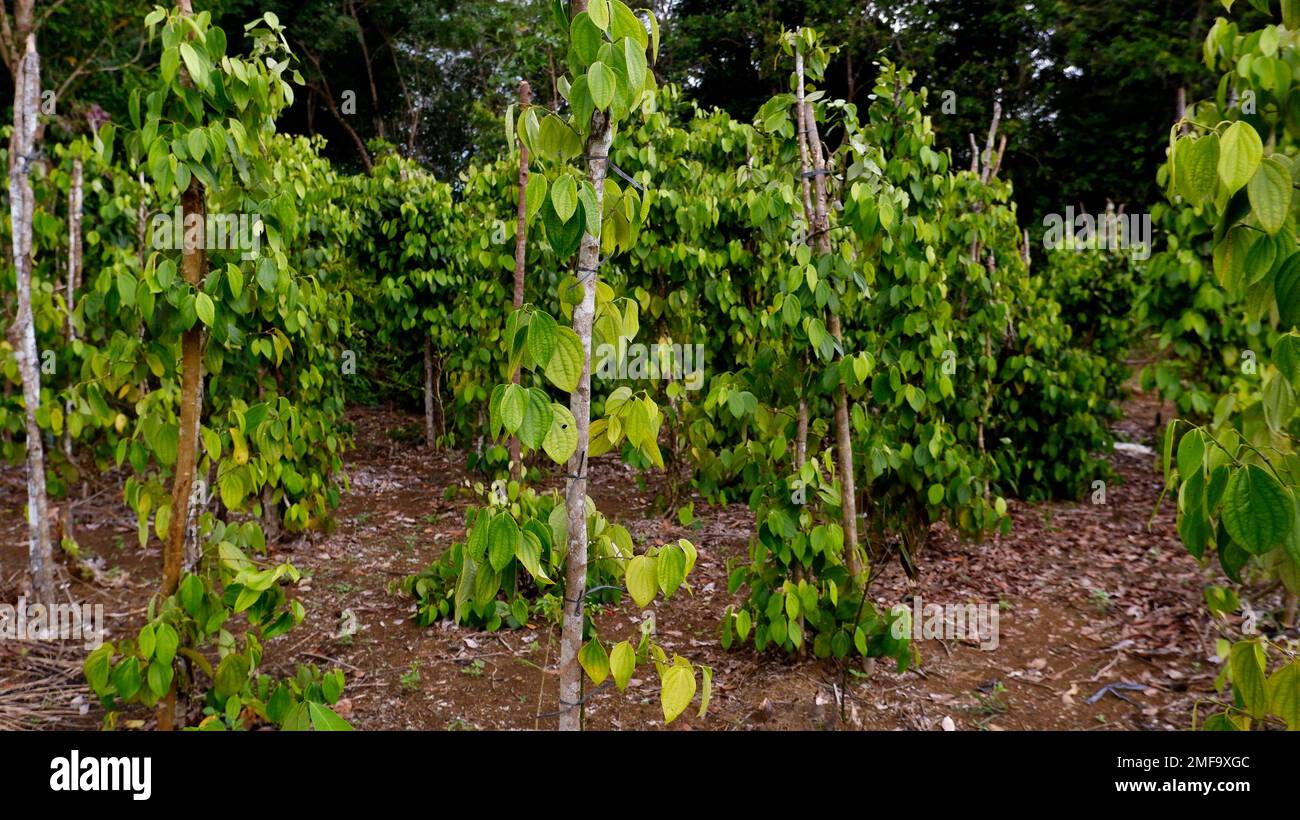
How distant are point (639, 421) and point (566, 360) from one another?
23cm

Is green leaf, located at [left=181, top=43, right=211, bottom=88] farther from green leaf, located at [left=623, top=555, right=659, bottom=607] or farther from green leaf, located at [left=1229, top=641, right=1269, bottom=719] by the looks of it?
green leaf, located at [left=1229, top=641, right=1269, bottom=719]

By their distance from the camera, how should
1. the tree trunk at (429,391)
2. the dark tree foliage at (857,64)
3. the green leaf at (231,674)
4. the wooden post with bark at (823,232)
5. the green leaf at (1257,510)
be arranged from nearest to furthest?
the green leaf at (1257,510)
the green leaf at (231,674)
the wooden post with bark at (823,232)
the tree trunk at (429,391)
the dark tree foliage at (857,64)

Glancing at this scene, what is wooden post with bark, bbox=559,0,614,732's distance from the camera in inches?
67.0

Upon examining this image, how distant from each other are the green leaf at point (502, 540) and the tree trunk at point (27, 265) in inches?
119

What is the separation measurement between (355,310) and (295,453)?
142 inches

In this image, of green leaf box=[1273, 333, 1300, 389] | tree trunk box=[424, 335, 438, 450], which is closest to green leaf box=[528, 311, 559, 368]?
green leaf box=[1273, 333, 1300, 389]

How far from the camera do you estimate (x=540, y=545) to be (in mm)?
1729

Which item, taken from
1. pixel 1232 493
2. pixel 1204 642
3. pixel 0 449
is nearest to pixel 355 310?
pixel 0 449

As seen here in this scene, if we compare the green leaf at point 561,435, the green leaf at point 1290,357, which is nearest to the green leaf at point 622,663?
the green leaf at point 561,435

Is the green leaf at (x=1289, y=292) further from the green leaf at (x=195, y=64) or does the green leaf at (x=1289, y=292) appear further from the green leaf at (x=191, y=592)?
the green leaf at (x=191, y=592)

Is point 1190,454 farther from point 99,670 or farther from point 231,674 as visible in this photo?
point 99,670

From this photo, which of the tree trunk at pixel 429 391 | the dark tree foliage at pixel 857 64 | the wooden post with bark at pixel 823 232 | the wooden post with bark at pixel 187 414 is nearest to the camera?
the wooden post with bark at pixel 187 414

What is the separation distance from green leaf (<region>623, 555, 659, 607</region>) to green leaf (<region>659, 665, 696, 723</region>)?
0.16 metres

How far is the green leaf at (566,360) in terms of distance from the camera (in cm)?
159
